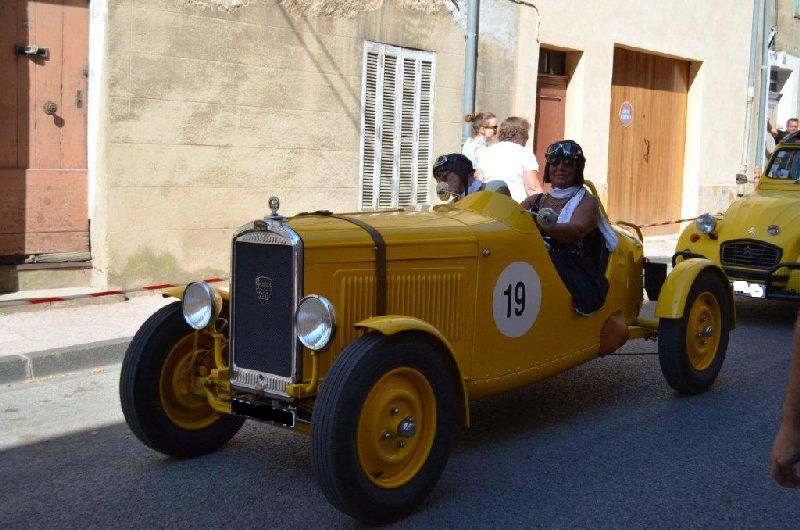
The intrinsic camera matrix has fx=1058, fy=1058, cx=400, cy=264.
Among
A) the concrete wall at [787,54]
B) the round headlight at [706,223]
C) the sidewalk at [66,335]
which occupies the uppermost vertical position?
the concrete wall at [787,54]

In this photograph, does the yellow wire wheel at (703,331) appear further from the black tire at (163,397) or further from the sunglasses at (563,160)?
the black tire at (163,397)

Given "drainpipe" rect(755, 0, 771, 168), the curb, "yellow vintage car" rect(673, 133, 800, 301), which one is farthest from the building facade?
"drainpipe" rect(755, 0, 771, 168)

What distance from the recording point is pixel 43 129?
30.9 feet

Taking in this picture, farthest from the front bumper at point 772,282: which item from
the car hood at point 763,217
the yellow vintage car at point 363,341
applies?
the yellow vintage car at point 363,341

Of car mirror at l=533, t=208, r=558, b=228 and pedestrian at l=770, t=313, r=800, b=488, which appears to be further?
car mirror at l=533, t=208, r=558, b=228

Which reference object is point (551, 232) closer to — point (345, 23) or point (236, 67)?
point (236, 67)

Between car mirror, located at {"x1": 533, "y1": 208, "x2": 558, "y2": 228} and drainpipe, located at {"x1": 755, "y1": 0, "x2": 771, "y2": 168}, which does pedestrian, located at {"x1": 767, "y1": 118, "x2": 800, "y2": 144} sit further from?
car mirror, located at {"x1": 533, "y1": 208, "x2": 558, "y2": 228}

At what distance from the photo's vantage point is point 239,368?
15.6 ft

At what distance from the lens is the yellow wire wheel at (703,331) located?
641 cm

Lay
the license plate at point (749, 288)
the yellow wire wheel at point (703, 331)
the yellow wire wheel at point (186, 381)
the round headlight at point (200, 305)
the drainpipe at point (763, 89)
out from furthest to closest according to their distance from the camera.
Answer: the drainpipe at point (763, 89) < the license plate at point (749, 288) < the yellow wire wheel at point (703, 331) < the yellow wire wheel at point (186, 381) < the round headlight at point (200, 305)

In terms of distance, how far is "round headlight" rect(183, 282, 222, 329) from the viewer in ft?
15.6

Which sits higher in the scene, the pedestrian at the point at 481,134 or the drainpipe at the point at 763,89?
the drainpipe at the point at 763,89

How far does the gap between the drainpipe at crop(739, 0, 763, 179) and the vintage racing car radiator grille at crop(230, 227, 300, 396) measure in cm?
1567

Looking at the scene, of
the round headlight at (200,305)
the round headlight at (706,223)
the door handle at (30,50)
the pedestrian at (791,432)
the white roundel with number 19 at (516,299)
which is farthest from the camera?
the round headlight at (706,223)
